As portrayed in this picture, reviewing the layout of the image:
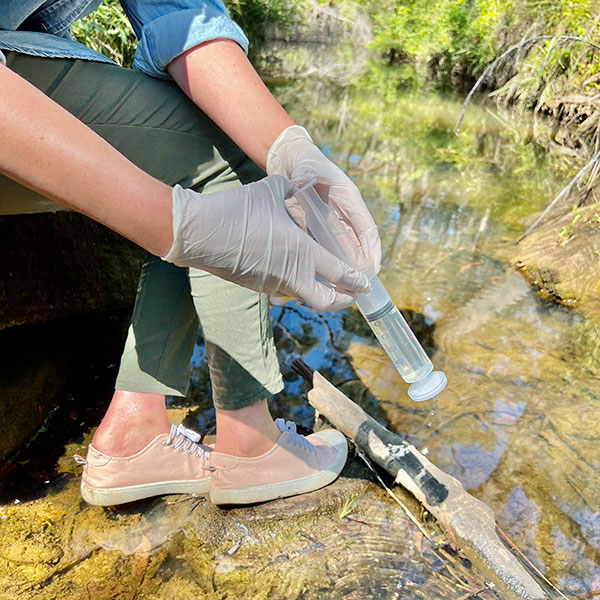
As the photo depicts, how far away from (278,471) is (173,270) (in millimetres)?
645

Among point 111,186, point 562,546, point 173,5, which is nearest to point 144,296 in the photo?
point 111,186

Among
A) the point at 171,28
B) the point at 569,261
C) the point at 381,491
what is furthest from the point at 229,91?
→ the point at 569,261

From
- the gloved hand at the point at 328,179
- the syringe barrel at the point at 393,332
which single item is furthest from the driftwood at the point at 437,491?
the gloved hand at the point at 328,179

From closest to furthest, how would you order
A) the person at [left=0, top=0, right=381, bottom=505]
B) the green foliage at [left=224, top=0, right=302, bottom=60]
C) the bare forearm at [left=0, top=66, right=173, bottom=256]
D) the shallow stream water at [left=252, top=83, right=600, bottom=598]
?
the bare forearm at [left=0, top=66, right=173, bottom=256], the person at [left=0, top=0, right=381, bottom=505], the shallow stream water at [left=252, top=83, right=600, bottom=598], the green foliage at [left=224, top=0, right=302, bottom=60]

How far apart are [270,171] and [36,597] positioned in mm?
1170

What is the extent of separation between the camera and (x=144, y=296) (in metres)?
1.48

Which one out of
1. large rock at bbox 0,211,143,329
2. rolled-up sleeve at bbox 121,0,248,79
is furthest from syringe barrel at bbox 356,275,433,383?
large rock at bbox 0,211,143,329

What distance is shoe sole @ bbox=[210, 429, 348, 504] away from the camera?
151 cm

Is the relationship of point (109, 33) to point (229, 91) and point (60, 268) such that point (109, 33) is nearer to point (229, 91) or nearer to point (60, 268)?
point (60, 268)

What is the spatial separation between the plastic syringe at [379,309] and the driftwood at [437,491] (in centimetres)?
31

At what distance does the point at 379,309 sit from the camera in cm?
140

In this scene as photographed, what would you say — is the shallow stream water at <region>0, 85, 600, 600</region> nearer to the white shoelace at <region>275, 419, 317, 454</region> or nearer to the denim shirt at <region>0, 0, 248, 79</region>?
the white shoelace at <region>275, 419, 317, 454</region>

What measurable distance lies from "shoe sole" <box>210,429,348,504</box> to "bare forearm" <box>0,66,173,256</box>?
82 cm

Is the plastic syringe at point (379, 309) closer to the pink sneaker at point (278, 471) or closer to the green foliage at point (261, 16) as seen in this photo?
the pink sneaker at point (278, 471)
